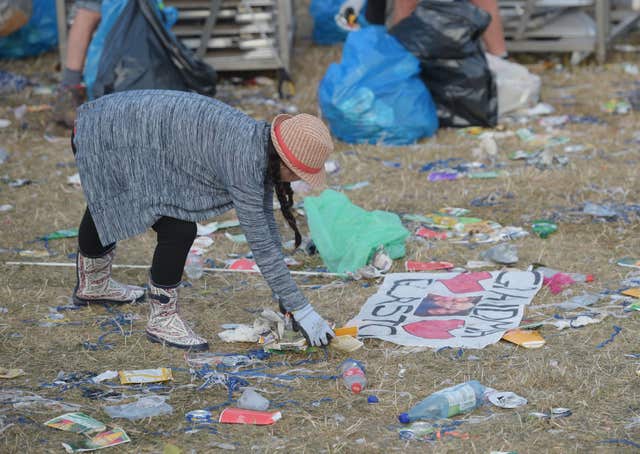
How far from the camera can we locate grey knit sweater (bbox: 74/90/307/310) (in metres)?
2.85

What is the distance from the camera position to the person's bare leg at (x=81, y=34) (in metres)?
5.90

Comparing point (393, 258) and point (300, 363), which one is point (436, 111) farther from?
point (300, 363)

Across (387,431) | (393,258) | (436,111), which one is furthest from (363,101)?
(387,431)

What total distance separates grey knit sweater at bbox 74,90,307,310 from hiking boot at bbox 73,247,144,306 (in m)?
0.42

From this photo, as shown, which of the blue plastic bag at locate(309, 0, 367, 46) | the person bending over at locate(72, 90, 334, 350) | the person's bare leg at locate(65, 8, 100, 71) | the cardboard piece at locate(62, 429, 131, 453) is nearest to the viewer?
the cardboard piece at locate(62, 429, 131, 453)

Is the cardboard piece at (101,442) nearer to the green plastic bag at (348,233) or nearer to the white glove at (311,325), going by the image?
the white glove at (311,325)

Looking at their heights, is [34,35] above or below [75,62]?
below

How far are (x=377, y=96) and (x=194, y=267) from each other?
2.19 m

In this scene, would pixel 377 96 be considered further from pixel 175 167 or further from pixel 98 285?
pixel 175 167

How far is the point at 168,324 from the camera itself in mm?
3227

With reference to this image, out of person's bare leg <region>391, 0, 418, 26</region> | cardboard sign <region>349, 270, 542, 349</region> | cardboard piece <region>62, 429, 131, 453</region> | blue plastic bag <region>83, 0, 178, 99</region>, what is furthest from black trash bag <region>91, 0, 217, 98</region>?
cardboard piece <region>62, 429, 131, 453</region>

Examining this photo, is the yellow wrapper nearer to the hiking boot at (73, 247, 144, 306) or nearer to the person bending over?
the person bending over

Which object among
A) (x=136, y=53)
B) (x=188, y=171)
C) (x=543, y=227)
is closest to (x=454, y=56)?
(x=543, y=227)

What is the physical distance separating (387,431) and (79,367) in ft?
3.55
